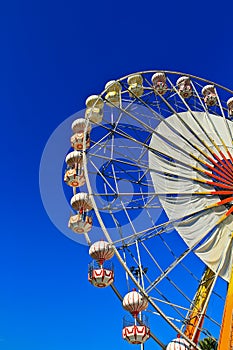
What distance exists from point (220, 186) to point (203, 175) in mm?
880

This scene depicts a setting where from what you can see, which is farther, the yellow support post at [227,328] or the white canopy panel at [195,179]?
the white canopy panel at [195,179]

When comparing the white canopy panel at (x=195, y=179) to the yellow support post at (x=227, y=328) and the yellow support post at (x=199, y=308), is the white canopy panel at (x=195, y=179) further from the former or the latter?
the yellow support post at (x=227, y=328)

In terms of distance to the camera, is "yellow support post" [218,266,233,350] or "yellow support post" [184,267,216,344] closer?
"yellow support post" [218,266,233,350]

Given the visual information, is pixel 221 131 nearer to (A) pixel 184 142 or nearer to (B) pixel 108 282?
(A) pixel 184 142

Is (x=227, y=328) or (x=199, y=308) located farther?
(x=199, y=308)

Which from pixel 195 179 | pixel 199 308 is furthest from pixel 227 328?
pixel 195 179

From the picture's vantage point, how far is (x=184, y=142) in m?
18.2

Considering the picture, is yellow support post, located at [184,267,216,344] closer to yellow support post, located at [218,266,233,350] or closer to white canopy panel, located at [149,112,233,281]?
white canopy panel, located at [149,112,233,281]

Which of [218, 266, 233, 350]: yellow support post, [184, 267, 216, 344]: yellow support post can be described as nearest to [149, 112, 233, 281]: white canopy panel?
[184, 267, 216, 344]: yellow support post

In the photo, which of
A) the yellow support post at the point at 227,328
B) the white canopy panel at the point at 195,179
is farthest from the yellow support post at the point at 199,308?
the yellow support post at the point at 227,328

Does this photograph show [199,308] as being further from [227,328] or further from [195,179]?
[195,179]

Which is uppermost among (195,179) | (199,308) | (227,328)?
(195,179)

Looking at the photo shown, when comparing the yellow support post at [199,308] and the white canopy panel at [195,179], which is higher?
the white canopy panel at [195,179]

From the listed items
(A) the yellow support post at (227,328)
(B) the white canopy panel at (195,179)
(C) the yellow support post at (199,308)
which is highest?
(B) the white canopy panel at (195,179)
